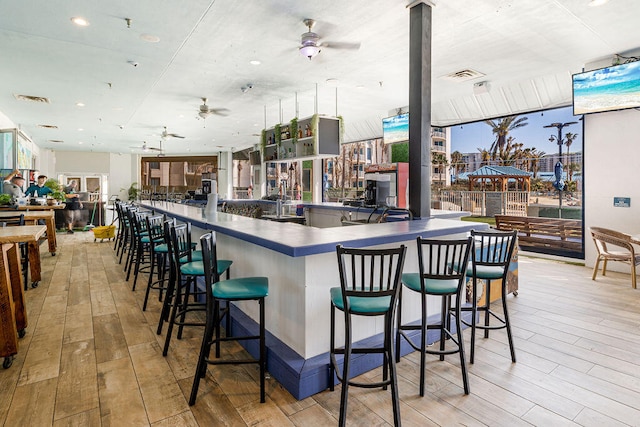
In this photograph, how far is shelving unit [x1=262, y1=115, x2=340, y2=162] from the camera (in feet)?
21.1

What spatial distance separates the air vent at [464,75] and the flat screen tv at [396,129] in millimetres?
1273

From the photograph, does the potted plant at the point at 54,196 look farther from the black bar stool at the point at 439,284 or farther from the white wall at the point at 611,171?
the white wall at the point at 611,171

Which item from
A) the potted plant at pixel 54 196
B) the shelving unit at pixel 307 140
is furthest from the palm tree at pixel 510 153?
the potted plant at pixel 54 196

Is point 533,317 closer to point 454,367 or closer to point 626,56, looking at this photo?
point 454,367

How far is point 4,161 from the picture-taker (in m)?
8.28

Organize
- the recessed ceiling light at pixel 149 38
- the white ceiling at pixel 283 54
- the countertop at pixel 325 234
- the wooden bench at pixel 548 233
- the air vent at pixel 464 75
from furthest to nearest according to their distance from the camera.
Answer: the wooden bench at pixel 548 233, the air vent at pixel 464 75, the recessed ceiling light at pixel 149 38, the white ceiling at pixel 283 54, the countertop at pixel 325 234

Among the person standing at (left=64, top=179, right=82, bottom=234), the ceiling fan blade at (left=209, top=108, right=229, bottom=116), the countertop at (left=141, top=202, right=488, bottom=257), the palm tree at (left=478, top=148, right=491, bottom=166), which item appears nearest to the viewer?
the countertop at (left=141, top=202, right=488, bottom=257)

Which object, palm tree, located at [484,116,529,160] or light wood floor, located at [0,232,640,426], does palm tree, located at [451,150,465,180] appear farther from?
light wood floor, located at [0,232,640,426]

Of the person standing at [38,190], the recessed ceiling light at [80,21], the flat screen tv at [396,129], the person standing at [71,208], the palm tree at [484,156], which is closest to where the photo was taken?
the recessed ceiling light at [80,21]

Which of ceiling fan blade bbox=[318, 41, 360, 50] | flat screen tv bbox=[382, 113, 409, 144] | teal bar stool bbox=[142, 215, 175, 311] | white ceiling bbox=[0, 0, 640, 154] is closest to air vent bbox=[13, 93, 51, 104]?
white ceiling bbox=[0, 0, 640, 154]

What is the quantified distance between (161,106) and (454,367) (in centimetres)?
781

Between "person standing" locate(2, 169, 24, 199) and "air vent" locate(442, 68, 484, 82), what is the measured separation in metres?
8.63

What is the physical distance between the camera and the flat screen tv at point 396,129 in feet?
23.8

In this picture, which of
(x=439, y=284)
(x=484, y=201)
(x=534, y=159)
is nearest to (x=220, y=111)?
(x=439, y=284)
